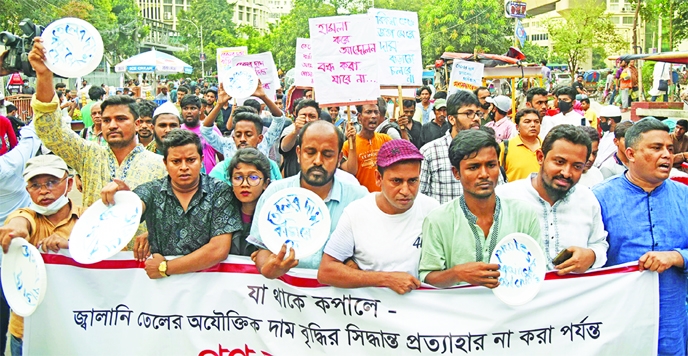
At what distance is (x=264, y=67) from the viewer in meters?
9.61

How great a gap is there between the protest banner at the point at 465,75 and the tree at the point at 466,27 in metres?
33.8

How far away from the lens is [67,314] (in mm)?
4133

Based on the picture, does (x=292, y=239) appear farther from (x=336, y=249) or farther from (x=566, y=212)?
(x=566, y=212)

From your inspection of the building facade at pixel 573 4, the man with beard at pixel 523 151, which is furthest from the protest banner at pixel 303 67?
the building facade at pixel 573 4

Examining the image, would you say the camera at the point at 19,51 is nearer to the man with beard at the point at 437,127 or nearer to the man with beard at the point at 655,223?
the man with beard at the point at 655,223

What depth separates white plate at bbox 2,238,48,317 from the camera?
12.1 feet

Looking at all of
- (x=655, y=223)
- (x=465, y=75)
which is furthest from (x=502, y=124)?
(x=655, y=223)

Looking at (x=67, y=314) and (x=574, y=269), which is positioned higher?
(x=574, y=269)

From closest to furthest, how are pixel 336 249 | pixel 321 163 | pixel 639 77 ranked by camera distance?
pixel 336 249
pixel 321 163
pixel 639 77

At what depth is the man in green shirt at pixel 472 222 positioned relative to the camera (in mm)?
3383

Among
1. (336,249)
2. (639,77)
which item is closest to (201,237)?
(336,249)

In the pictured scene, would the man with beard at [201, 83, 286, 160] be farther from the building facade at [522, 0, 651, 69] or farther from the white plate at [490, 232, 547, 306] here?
the building facade at [522, 0, 651, 69]

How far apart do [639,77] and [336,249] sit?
23877 mm

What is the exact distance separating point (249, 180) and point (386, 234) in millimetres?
1100
